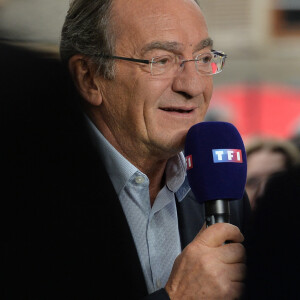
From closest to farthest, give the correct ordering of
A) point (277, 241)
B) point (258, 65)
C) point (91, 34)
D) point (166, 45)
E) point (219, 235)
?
point (277, 241)
point (219, 235)
point (166, 45)
point (91, 34)
point (258, 65)

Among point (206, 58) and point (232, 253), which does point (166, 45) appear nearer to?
point (206, 58)

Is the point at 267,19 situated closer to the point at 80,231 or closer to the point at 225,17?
the point at 225,17

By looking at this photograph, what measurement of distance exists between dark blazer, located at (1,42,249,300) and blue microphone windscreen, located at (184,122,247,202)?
251 mm

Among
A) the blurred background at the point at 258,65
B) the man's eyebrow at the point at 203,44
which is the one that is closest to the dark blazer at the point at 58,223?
the man's eyebrow at the point at 203,44

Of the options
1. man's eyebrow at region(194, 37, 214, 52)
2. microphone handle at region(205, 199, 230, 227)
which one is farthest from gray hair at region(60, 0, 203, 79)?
microphone handle at region(205, 199, 230, 227)

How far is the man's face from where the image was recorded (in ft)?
6.32

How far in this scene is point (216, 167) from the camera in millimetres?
1649

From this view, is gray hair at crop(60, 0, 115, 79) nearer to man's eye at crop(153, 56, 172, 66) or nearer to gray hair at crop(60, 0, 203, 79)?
gray hair at crop(60, 0, 203, 79)

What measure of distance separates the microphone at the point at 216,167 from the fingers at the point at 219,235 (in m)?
0.05

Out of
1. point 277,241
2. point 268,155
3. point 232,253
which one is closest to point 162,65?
point 232,253

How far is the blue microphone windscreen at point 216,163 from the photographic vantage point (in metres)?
1.61

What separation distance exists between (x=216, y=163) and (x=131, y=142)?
1.36ft

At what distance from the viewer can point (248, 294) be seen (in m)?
1.06

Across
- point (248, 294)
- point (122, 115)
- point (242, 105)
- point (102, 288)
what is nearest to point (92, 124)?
point (122, 115)
